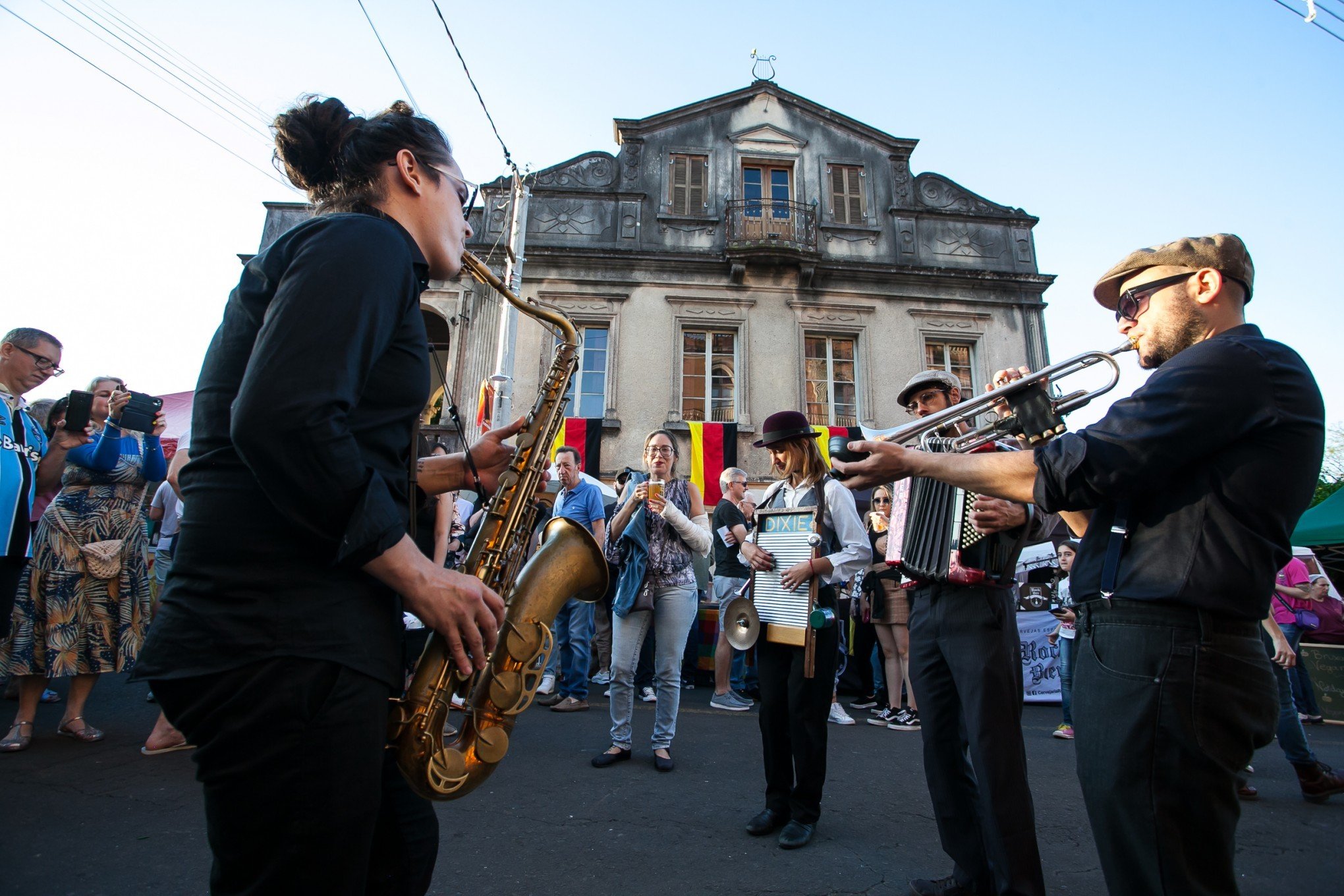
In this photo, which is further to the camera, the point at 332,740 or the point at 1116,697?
the point at 1116,697

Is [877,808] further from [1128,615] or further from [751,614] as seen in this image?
[1128,615]

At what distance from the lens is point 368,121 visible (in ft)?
6.05

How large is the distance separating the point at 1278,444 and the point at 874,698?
720cm

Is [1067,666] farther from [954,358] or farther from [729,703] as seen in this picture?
[954,358]

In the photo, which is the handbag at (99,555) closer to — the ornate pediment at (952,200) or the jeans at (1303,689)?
the jeans at (1303,689)

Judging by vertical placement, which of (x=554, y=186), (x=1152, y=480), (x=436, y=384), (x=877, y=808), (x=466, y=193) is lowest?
(x=877, y=808)

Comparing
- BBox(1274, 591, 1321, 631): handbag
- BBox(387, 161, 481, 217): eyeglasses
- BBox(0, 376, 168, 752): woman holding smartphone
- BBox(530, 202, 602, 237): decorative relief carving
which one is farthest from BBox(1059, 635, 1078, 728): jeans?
BBox(530, 202, 602, 237): decorative relief carving

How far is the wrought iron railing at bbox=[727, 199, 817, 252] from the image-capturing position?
16.4 meters

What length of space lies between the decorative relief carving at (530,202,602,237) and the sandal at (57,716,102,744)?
13337mm

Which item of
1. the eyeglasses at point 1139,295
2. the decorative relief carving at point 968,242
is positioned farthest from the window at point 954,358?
the eyeglasses at point 1139,295

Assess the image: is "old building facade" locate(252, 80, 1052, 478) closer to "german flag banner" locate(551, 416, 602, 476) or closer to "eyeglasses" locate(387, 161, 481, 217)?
"german flag banner" locate(551, 416, 602, 476)

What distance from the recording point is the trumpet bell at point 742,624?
4098 millimetres

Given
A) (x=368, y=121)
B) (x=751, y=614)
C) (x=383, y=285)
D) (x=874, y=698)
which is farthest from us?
(x=874, y=698)

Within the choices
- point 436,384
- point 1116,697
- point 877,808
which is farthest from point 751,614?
point 436,384
